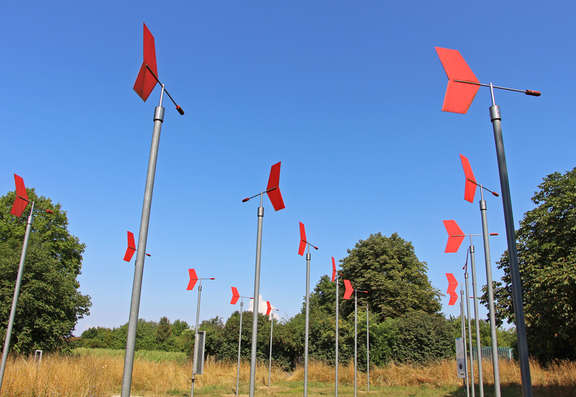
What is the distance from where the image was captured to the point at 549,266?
52.7 ft

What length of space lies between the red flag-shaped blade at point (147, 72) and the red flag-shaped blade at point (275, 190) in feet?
11.7

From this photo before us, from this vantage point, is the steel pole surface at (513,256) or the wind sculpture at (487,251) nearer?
the steel pole surface at (513,256)

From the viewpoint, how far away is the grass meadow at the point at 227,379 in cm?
1352

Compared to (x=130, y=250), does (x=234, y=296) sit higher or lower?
lower

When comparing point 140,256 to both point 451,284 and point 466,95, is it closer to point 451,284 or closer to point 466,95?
point 466,95

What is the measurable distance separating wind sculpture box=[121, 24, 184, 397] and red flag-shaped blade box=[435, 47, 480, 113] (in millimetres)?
3655

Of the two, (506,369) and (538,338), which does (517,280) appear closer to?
(538,338)

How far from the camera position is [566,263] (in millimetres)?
14336

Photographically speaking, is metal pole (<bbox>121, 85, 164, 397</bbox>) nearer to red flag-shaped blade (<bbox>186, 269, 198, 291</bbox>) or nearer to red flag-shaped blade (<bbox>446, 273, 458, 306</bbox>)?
red flag-shaped blade (<bbox>186, 269, 198, 291</bbox>)

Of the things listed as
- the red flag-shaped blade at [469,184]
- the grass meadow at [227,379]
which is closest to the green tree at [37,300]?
the grass meadow at [227,379]

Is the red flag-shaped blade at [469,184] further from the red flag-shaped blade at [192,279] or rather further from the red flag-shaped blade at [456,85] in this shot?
the red flag-shaped blade at [192,279]

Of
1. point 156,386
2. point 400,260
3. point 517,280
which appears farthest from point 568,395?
point 400,260

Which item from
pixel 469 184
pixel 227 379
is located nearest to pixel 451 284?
pixel 469 184

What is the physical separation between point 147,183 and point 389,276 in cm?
3441
